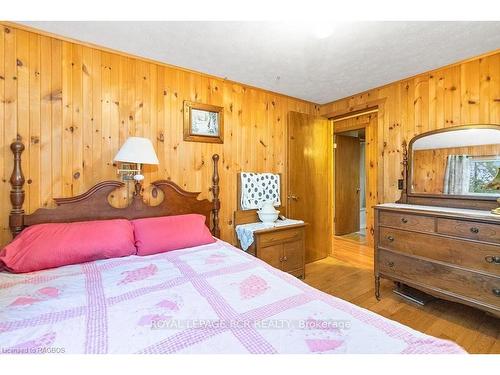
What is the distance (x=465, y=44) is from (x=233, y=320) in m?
2.65

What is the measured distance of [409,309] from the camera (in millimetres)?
2186

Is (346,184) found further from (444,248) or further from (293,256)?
(444,248)

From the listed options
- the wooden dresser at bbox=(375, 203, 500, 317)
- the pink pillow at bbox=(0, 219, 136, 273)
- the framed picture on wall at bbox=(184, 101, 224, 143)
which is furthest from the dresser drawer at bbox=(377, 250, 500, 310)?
the pink pillow at bbox=(0, 219, 136, 273)

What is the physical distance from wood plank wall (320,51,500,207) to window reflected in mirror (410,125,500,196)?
131 millimetres

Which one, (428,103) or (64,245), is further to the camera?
(428,103)

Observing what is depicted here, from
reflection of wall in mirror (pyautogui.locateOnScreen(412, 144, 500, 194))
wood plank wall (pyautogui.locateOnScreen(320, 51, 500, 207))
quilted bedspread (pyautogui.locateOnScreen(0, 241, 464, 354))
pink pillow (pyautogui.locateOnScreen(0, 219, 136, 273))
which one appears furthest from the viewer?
reflection of wall in mirror (pyautogui.locateOnScreen(412, 144, 500, 194))

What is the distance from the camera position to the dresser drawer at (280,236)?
2.50 m

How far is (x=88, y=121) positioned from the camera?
2.01 m

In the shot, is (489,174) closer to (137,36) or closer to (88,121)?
(137,36)

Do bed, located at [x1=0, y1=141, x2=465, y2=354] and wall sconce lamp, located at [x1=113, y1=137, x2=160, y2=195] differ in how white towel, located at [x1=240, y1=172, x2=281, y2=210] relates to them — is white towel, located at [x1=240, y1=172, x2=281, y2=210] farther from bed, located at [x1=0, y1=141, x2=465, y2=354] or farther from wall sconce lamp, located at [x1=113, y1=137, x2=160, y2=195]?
bed, located at [x1=0, y1=141, x2=465, y2=354]

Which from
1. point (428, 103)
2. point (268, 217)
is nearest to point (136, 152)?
point (268, 217)

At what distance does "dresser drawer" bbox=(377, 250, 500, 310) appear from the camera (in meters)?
1.73

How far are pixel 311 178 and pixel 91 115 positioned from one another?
8.50 feet
